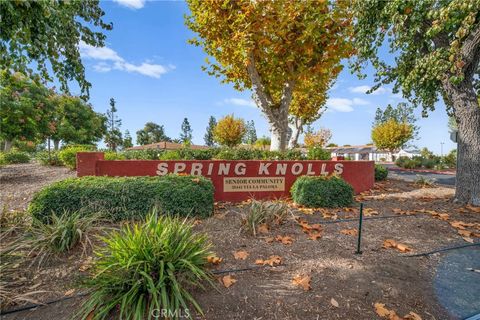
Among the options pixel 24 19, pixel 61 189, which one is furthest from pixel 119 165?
pixel 24 19

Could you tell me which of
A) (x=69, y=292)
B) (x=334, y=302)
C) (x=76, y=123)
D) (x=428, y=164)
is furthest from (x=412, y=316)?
(x=76, y=123)

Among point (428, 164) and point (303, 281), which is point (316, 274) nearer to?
point (303, 281)

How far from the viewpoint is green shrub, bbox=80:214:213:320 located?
96.7 inches

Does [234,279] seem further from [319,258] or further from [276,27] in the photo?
[276,27]

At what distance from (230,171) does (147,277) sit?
513cm

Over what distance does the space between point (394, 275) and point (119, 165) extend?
20.9 ft

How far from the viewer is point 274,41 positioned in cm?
1037

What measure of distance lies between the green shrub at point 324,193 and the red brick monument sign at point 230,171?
132cm

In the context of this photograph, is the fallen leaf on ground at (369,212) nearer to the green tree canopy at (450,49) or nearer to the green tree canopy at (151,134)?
the green tree canopy at (450,49)

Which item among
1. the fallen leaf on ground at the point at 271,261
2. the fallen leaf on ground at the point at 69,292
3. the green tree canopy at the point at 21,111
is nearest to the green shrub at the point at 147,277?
the fallen leaf on ground at the point at 69,292

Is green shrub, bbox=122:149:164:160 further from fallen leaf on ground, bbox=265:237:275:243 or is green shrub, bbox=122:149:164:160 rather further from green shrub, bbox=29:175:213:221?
fallen leaf on ground, bbox=265:237:275:243

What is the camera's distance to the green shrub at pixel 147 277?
246cm

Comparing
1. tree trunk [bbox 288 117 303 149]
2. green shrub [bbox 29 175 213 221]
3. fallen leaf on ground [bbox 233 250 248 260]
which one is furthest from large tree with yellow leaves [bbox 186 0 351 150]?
tree trunk [bbox 288 117 303 149]

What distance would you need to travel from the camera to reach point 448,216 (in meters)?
5.73
